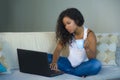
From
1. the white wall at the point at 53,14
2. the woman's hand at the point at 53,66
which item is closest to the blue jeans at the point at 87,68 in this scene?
the woman's hand at the point at 53,66

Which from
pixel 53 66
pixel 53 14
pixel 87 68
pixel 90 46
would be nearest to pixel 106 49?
pixel 90 46

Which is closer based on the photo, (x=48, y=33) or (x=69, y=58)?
(x=69, y=58)

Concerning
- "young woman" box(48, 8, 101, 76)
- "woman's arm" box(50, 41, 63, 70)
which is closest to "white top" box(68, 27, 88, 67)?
"young woman" box(48, 8, 101, 76)

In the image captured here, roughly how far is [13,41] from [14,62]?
→ 0.62ft

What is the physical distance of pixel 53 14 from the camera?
298 cm

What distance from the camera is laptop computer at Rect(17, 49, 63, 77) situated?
7.36 feet

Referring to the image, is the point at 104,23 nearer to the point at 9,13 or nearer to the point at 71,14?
the point at 71,14

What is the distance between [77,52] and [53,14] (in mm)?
679

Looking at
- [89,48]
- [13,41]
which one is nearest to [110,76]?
→ [89,48]

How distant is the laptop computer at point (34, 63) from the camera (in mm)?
2242

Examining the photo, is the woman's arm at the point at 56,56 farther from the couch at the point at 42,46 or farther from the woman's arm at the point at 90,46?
the woman's arm at the point at 90,46

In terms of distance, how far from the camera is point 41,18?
2959 millimetres

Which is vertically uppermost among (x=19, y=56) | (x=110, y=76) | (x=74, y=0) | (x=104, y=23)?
(x=74, y=0)

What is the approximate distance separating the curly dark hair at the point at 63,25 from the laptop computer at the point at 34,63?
12.5 inches
